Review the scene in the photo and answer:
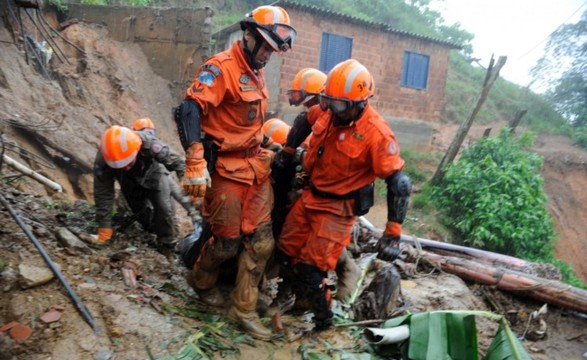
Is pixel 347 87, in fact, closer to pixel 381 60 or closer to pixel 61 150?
pixel 61 150

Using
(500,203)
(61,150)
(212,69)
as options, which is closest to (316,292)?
(212,69)

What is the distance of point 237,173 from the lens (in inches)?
127

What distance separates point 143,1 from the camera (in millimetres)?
13359

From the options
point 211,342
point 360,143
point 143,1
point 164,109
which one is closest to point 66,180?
point 164,109

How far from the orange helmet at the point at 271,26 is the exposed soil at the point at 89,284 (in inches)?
81.8

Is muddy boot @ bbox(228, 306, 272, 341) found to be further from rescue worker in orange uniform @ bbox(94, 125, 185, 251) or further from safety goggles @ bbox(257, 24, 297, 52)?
safety goggles @ bbox(257, 24, 297, 52)

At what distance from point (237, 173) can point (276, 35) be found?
3.37 ft

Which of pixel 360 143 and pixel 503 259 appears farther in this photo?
pixel 503 259

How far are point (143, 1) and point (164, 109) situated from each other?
476 centimetres

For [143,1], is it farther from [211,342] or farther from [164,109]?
[211,342]

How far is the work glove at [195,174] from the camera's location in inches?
109

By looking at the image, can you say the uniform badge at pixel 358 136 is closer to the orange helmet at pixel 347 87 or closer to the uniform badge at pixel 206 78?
the orange helmet at pixel 347 87

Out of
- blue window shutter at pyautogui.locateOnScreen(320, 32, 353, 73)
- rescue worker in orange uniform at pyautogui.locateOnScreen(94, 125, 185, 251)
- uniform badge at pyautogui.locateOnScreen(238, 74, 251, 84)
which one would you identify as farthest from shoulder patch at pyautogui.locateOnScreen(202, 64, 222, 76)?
blue window shutter at pyautogui.locateOnScreen(320, 32, 353, 73)

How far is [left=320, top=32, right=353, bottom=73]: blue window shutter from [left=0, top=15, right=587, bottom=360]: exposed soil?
6947 mm
